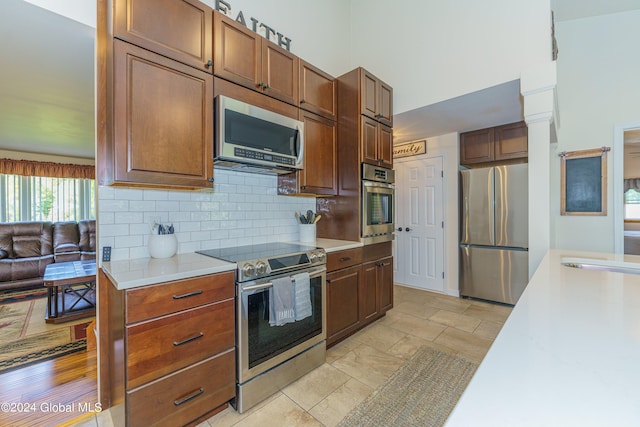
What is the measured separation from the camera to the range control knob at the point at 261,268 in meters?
1.72

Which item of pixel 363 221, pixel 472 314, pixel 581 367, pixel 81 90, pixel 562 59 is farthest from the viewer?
pixel 562 59

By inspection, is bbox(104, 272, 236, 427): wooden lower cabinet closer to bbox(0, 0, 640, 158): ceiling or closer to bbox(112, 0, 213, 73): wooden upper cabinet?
bbox(112, 0, 213, 73): wooden upper cabinet

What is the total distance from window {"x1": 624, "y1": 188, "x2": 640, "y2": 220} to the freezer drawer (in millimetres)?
7093

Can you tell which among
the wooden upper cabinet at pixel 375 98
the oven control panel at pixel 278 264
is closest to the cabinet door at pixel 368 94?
the wooden upper cabinet at pixel 375 98

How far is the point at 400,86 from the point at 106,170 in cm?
287

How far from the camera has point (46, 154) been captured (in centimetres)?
588

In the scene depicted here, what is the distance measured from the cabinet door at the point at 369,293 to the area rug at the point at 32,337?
256 centimetres

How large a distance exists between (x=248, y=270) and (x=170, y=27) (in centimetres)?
156

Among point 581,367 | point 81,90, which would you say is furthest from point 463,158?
point 81,90

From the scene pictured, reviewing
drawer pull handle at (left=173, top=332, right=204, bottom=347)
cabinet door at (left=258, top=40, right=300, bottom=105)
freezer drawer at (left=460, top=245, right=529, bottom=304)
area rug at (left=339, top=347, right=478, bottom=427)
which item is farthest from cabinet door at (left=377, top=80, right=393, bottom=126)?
drawer pull handle at (left=173, top=332, right=204, bottom=347)

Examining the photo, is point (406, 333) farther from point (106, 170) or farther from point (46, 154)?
point (46, 154)

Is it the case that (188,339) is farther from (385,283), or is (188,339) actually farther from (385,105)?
(385,105)

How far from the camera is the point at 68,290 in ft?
10.2

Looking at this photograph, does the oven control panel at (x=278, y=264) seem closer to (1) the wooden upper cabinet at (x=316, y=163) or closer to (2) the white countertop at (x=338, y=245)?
(2) the white countertop at (x=338, y=245)
